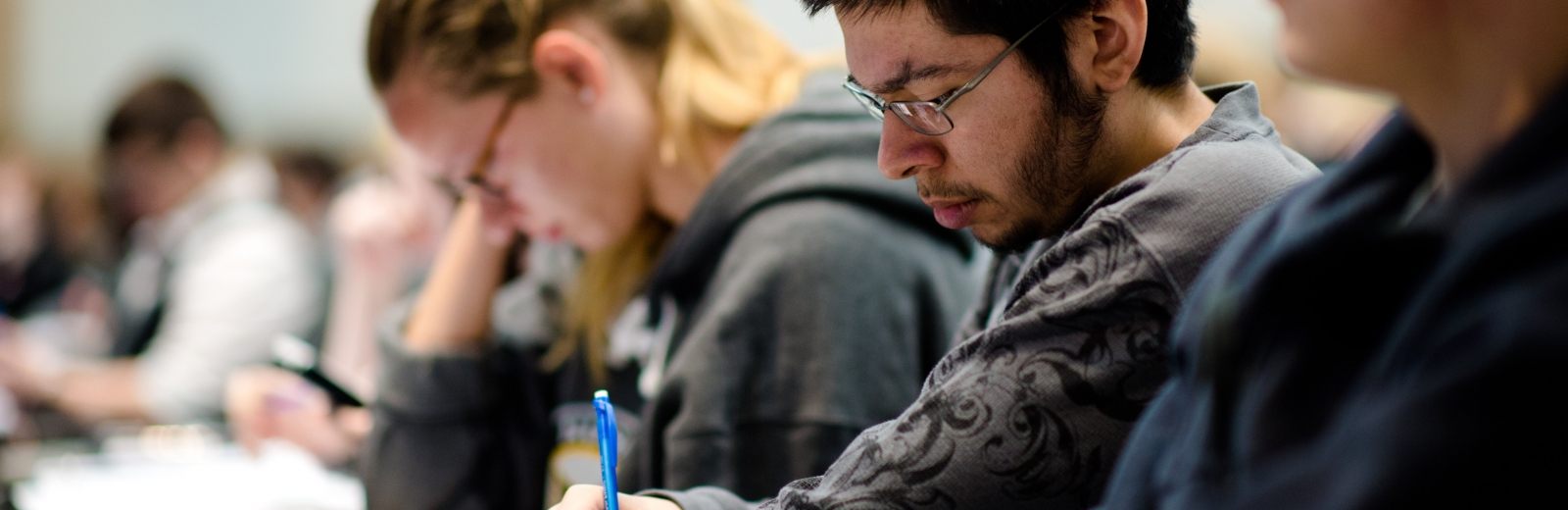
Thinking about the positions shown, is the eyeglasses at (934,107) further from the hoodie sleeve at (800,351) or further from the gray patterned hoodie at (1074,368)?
the hoodie sleeve at (800,351)

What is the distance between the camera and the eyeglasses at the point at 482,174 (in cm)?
165

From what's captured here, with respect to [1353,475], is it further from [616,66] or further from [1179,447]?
[616,66]

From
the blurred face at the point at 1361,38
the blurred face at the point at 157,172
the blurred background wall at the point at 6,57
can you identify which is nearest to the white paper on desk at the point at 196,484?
the blurred face at the point at 157,172

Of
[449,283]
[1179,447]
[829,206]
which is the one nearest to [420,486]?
[449,283]

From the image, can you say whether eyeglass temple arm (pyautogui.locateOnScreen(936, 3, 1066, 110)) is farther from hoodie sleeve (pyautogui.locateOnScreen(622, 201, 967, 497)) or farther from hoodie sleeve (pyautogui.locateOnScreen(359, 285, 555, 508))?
hoodie sleeve (pyautogui.locateOnScreen(359, 285, 555, 508))

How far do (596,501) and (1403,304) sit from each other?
57 centimetres

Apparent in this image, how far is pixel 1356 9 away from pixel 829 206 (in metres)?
0.90

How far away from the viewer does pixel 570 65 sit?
63.8 inches

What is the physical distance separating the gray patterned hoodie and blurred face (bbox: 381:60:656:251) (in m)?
0.85

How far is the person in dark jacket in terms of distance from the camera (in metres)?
0.48

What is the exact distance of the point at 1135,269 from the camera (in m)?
0.83

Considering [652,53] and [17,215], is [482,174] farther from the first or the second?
[17,215]

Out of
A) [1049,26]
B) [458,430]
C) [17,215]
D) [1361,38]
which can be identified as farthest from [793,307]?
[17,215]

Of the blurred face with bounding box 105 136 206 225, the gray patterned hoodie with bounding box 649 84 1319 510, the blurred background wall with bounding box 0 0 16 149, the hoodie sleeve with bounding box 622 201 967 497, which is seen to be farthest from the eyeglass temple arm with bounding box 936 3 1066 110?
the blurred background wall with bounding box 0 0 16 149
